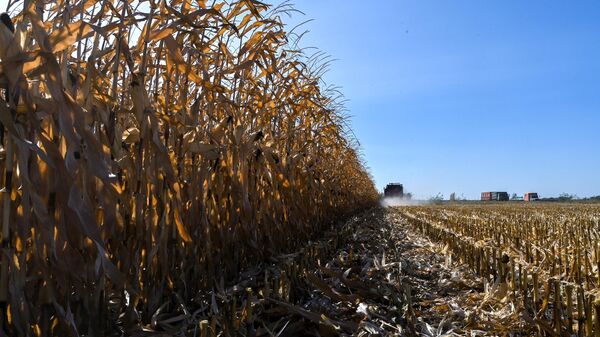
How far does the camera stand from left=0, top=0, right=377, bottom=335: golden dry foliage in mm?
1446

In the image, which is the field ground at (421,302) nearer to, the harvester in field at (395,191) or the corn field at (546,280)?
the corn field at (546,280)

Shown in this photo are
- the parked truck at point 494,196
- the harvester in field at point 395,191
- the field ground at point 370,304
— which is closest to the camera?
the field ground at point 370,304

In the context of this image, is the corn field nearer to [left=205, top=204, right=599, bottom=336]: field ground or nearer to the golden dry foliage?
[left=205, top=204, right=599, bottom=336]: field ground

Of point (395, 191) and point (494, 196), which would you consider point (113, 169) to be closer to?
point (395, 191)

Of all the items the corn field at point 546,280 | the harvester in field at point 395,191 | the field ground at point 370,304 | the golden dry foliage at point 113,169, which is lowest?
the field ground at point 370,304

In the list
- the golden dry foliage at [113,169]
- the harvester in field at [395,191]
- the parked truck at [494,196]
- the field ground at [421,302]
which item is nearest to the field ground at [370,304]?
the field ground at [421,302]

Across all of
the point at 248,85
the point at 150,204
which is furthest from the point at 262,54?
the point at 150,204

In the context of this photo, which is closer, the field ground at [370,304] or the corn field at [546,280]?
the corn field at [546,280]

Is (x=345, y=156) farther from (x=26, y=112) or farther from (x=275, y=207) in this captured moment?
(x=26, y=112)

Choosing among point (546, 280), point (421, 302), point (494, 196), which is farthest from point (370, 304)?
point (494, 196)

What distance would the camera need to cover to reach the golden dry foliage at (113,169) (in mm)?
1446

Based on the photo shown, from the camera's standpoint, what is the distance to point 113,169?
5.92 feet

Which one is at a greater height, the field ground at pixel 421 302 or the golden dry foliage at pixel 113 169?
the golden dry foliage at pixel 113 169

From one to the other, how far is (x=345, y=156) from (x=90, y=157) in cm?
760
